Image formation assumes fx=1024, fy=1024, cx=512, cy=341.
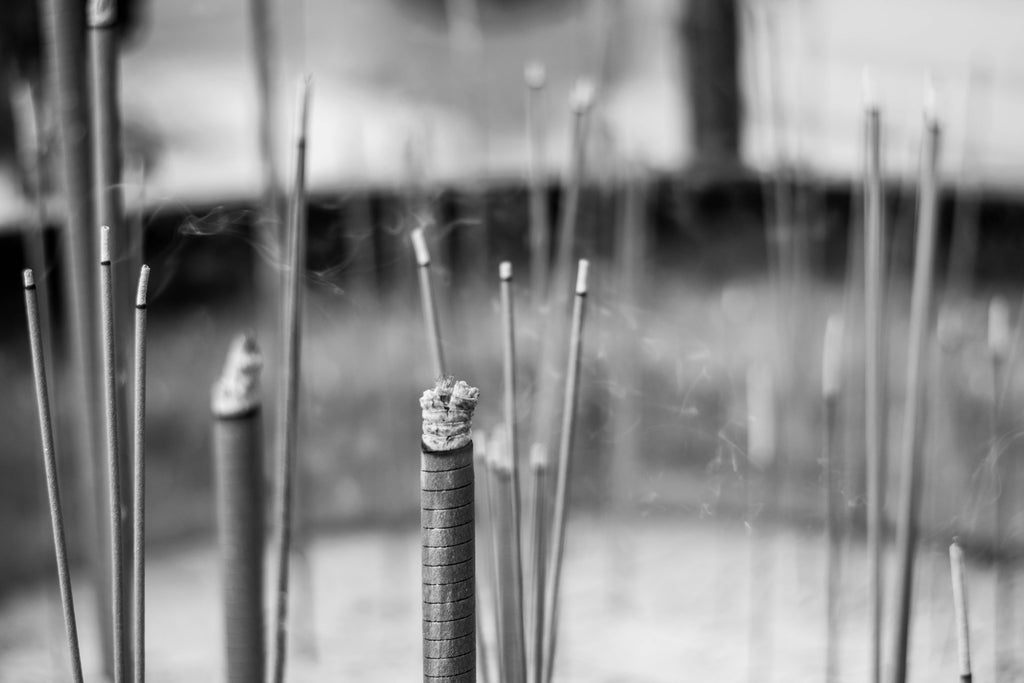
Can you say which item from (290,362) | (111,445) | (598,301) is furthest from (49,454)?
(598,301)

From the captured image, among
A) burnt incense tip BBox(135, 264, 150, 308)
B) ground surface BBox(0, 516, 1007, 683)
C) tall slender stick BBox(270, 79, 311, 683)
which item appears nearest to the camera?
burnt incense tip BBox(135, 264, 150, 308)

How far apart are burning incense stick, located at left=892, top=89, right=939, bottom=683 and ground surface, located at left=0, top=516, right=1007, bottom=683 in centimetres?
31

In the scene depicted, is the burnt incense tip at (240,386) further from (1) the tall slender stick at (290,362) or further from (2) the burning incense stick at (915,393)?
(2) the burning incense stick at (915,393)

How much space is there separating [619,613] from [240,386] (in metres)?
0.55

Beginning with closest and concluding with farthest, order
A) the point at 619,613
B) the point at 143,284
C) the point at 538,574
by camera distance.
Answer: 1. the point at 143,284
2. the point at 538,574
3. the point at 619,613

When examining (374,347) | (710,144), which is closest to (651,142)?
(710,144)

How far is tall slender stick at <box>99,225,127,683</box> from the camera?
0.40 metres

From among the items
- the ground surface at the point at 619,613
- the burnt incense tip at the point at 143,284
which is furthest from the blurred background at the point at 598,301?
the burnt incense tip at the point at 143,284

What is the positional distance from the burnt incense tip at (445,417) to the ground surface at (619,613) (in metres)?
0.49

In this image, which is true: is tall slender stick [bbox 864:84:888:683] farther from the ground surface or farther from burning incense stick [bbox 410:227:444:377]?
the ground surface

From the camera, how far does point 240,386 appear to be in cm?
54

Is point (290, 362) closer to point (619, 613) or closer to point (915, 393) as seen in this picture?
point (915, 393)

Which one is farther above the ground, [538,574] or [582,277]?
[582,277]

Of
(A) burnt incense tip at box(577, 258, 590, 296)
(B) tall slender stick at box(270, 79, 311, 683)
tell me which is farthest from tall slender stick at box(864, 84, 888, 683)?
(B) tall slender stick at box(270, 79, 311, 683)
